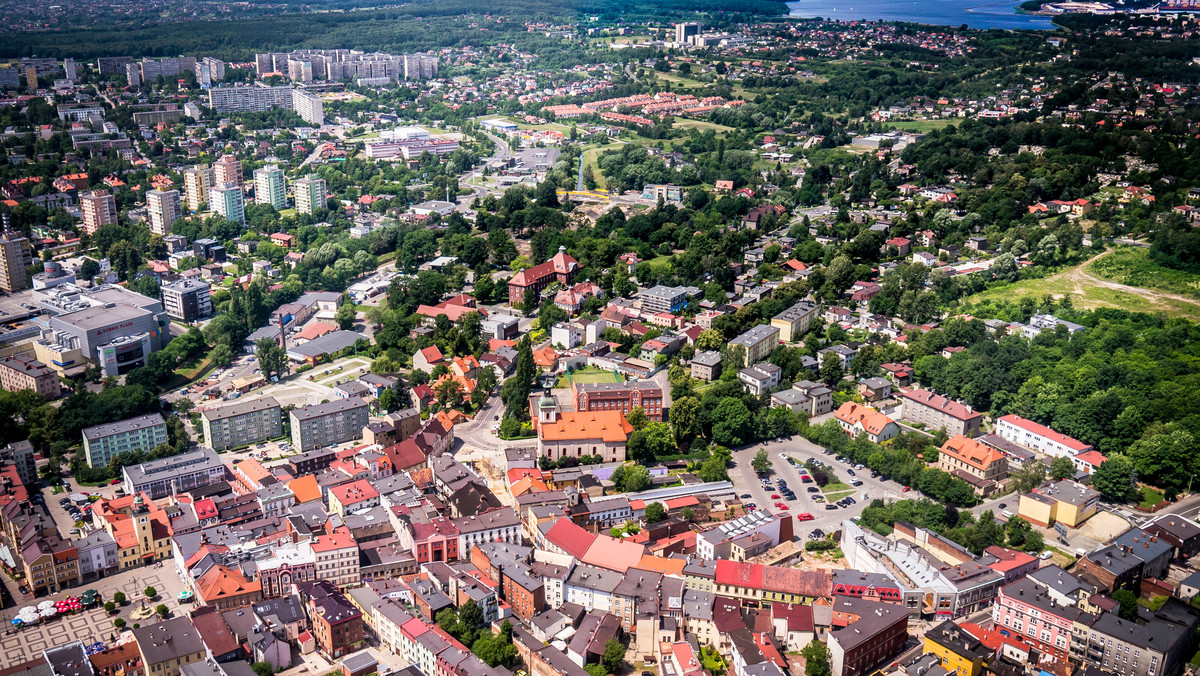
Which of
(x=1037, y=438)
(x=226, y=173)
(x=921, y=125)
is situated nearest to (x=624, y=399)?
(x=1037, y=438)

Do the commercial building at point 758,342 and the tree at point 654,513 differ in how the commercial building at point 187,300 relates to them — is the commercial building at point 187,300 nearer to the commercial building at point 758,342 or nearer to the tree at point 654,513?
the commercial building at point 758,342

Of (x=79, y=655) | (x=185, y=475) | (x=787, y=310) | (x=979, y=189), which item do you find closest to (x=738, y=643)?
(x=79, y=655)

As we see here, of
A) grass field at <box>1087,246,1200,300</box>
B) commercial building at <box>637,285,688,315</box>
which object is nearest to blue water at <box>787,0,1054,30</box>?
grass field at <box>1087,246,1200,300</box>

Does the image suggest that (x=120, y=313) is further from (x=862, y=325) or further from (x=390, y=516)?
(x=862, y=325)

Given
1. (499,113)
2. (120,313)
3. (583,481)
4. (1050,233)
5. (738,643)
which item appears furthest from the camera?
(499,113)

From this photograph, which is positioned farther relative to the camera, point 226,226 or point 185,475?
point 226,226

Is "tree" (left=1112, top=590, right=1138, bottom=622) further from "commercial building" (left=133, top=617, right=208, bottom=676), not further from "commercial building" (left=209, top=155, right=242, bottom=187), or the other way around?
"commercial building" (left=209, top=155, right=242, bottom=187)

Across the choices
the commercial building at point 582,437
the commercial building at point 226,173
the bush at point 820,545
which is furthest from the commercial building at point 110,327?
the bush at point 820,545
